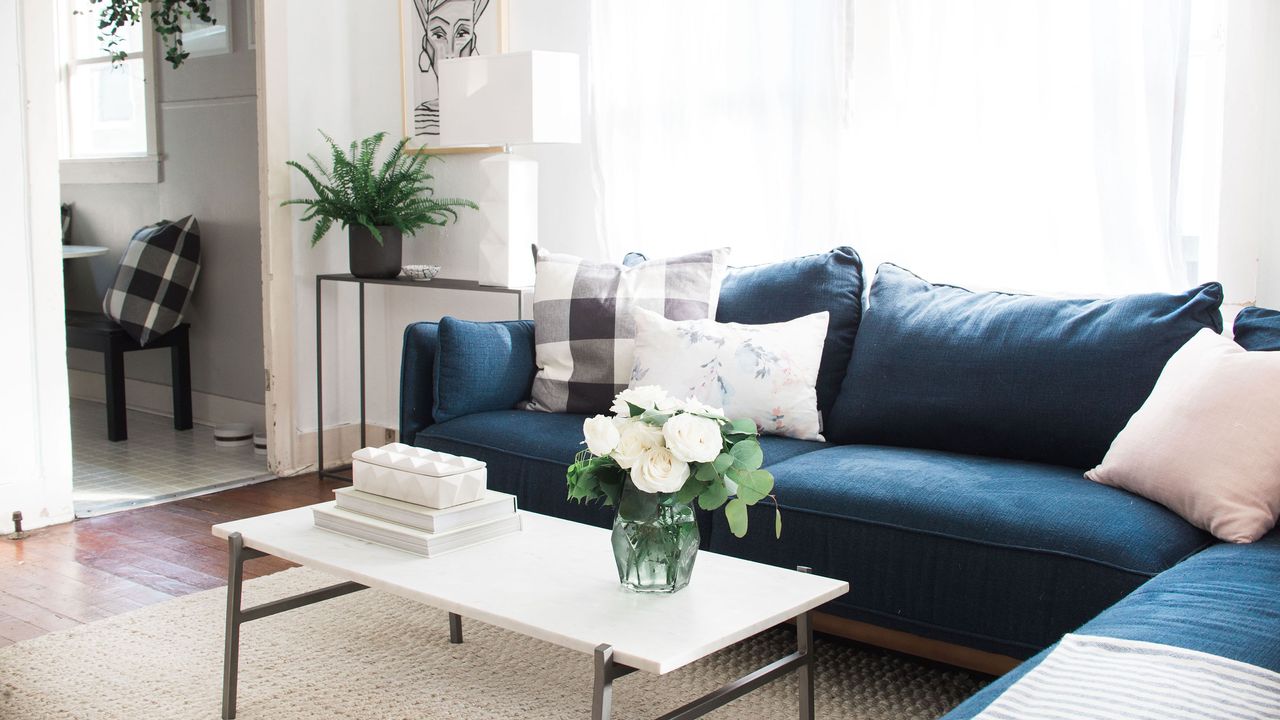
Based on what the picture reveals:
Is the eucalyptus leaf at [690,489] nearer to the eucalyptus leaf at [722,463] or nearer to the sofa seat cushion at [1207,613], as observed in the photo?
the eucalyptus leaf at [722,463]

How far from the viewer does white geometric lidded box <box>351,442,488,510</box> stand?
1.98 metres

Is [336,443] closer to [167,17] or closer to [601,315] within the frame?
[601,315]

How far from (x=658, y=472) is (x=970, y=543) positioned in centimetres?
77

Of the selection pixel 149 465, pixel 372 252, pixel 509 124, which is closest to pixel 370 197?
pixel 372 252

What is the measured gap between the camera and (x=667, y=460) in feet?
5.29

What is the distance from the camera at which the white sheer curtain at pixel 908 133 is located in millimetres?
2824

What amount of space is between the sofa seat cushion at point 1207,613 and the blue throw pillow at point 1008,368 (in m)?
0.57

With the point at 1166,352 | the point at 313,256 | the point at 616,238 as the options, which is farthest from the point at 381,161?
the point at 1166,352

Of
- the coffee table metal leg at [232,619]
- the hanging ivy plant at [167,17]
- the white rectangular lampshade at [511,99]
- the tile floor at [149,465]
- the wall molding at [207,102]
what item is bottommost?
the tile floor at [149,465]

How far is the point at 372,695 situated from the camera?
230 centimetres

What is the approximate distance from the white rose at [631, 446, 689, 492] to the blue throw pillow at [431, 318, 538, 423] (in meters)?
1.51

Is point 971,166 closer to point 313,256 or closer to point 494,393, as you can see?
point 494,393

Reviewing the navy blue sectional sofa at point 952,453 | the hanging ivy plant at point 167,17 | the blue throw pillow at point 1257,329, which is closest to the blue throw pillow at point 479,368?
the navy blue sectional sofa at point 952,453

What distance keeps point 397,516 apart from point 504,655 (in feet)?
2.15
